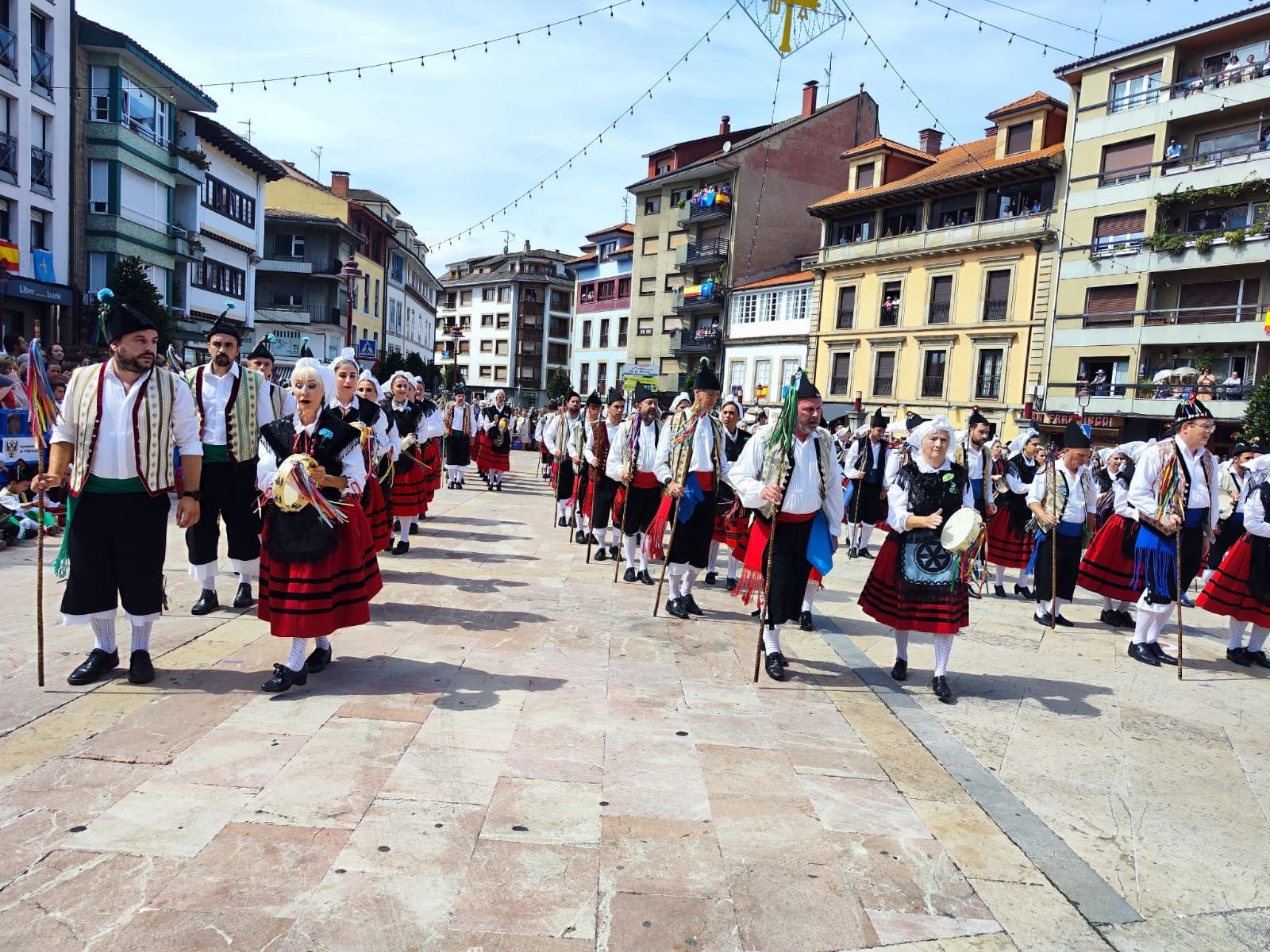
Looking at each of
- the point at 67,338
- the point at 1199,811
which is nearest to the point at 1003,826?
the point at 1199,811

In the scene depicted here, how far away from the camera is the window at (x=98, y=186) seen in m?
24.8

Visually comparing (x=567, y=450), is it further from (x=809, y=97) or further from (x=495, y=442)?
(x=809, y=97)

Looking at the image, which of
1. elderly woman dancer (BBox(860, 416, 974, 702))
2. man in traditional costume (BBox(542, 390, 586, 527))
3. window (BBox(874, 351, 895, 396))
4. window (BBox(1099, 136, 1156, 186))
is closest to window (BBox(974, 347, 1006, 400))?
window (BBox(874, 351, 895, 396))

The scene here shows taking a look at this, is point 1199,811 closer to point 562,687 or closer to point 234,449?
point 562,687

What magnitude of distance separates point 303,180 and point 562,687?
148 ft

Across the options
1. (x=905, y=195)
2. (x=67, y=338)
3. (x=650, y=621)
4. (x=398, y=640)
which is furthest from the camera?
(x=905, y=195)

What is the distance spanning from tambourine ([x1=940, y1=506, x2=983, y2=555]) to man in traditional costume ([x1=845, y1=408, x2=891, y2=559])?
231 inches

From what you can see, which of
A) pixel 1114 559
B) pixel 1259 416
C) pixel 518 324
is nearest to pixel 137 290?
pixel 1114 559

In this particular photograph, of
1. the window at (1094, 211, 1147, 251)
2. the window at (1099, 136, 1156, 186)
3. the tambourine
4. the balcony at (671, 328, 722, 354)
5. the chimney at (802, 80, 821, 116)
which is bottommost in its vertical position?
the tambourine

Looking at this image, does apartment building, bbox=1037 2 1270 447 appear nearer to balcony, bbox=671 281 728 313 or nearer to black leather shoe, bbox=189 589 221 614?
balcony, bbox=671 281 728 313

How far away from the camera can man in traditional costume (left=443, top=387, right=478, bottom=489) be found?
16453 mm

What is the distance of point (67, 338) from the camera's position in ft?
77.4

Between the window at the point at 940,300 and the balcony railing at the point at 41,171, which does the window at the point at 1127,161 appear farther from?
the balcony railing at the point at 41,171

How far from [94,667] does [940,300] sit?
31.9 metres
